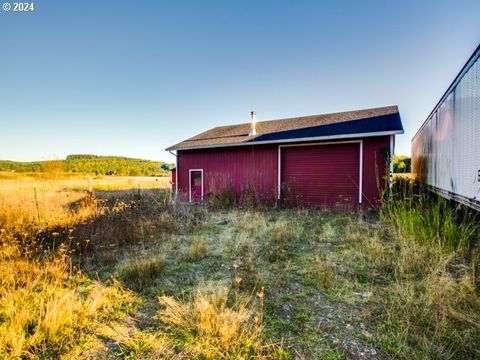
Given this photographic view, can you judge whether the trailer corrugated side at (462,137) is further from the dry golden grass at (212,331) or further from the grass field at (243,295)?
the dry golden grass at (212,331)

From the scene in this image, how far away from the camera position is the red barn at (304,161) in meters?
7.61

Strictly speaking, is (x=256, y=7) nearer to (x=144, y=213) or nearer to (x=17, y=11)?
(x=17, y=11)

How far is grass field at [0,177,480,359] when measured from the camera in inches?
70.4

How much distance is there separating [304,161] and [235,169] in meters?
2.96

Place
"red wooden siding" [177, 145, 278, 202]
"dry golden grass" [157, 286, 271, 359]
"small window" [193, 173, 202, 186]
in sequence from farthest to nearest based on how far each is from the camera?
1. "small window" [193, 173, 202, 186]
2. "red wooden siding" [177, 145, 278, 202]
3. "dry golden grass" [157, 286, 271, 359]

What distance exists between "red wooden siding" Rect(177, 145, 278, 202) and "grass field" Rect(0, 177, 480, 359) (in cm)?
453

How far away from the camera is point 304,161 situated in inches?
343

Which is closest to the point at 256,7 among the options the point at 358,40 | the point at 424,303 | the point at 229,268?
the point at 358,40

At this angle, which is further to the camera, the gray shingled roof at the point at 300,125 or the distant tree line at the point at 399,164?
the gray shingled roof at the point at 300,125

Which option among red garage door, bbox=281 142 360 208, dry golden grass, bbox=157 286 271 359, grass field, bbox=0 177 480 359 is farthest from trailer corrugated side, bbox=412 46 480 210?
dry golden grass, bbox=157 286 271 359

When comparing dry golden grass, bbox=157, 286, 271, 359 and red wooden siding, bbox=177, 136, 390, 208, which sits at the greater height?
red wooden siding, bbox=177, 136, 390, 208

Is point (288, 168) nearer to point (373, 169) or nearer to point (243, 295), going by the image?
point (373, 169)

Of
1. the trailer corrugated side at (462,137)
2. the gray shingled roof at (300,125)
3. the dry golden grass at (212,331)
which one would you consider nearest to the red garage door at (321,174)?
the gray shingled roof at (300,125)

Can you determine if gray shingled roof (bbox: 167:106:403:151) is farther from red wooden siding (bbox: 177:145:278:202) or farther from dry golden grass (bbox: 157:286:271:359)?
dry golden grass (bbox: 157:286:271:359)
